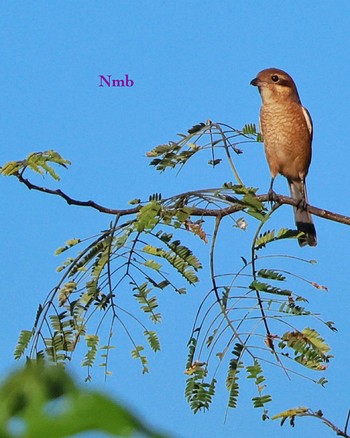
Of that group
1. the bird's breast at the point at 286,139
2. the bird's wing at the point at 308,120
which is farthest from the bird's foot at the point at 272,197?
the bird's wing at the point at 308,120

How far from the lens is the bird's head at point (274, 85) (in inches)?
273

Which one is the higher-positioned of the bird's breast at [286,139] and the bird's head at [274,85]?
the bird's head at [274,85]

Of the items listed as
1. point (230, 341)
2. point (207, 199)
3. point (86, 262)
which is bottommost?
point (230, 341)

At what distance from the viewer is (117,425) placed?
20 cm

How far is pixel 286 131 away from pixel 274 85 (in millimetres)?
498

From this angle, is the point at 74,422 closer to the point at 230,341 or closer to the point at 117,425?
the point at 117,425

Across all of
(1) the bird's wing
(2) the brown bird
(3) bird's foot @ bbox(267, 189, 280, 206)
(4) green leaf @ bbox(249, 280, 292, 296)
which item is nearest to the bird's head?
(2) the brown bird

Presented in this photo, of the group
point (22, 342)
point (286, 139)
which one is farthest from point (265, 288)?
point (286, 139)

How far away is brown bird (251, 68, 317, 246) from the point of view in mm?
6578

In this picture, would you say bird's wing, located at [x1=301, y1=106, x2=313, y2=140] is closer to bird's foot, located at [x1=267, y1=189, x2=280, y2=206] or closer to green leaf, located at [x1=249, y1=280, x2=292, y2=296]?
bird's foot, located at [x1=267, y1=189, x2=280, y2=206]

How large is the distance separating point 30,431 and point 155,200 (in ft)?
9.90

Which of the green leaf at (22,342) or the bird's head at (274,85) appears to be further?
the bird's head at (274,85)

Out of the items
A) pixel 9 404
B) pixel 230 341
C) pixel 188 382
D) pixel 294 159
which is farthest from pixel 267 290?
pixel 294 159

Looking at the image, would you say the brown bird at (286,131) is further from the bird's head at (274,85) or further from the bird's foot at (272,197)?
the bird's foot at (272,197)
